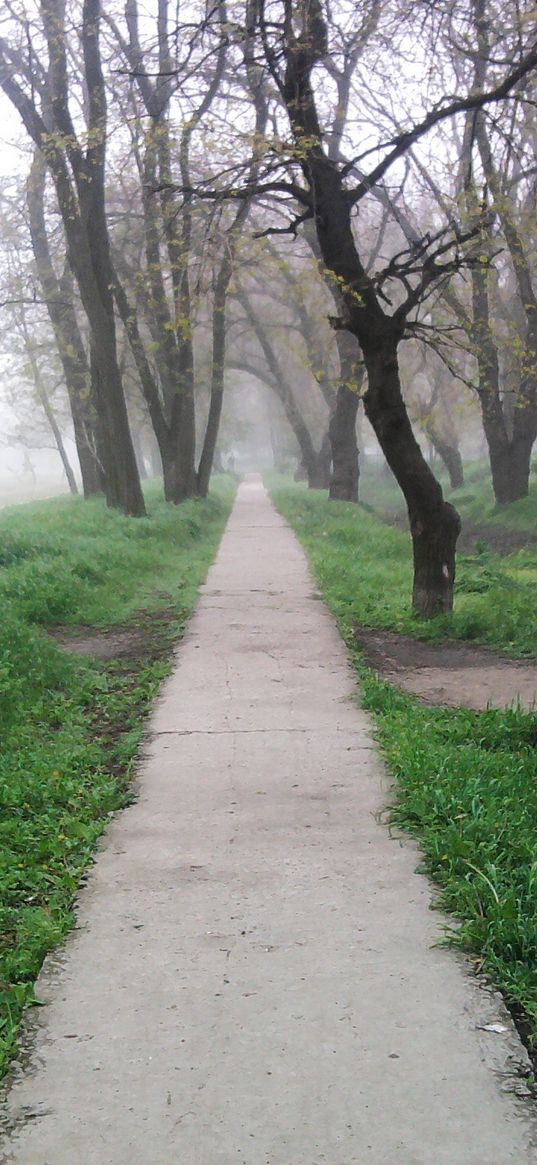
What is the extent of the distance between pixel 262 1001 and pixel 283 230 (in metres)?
7.70

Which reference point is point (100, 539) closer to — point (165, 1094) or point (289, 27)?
point (289, 27)

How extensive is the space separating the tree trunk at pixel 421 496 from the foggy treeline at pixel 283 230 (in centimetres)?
2

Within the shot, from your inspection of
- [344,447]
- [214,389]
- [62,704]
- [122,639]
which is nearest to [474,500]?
[344,447]

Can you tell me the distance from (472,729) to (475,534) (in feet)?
50.5

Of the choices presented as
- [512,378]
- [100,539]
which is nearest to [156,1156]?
[100,539]

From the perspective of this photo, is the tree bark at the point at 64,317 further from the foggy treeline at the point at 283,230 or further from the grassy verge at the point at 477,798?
the grassy verge at the point at 477,798

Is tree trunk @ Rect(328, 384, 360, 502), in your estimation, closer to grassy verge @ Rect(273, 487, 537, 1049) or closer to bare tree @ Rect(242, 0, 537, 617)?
bare tree @ Rect(242, 0, 537, 617)

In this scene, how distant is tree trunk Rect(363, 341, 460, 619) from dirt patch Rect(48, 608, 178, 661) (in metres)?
2.73

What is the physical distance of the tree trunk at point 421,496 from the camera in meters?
9.84

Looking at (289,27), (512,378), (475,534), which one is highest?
(289,27)

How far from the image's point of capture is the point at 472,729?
238 inches

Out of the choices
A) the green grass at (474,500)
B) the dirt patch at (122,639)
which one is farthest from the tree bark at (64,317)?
the dirt patch at (122,639)

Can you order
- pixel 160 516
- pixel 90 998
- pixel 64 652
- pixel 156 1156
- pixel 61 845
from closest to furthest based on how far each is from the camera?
pixel 156 1156
pixel 90 998
pixel 61 845
pixel 64 652
pixel 160 516

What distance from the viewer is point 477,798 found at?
15.2 feet
